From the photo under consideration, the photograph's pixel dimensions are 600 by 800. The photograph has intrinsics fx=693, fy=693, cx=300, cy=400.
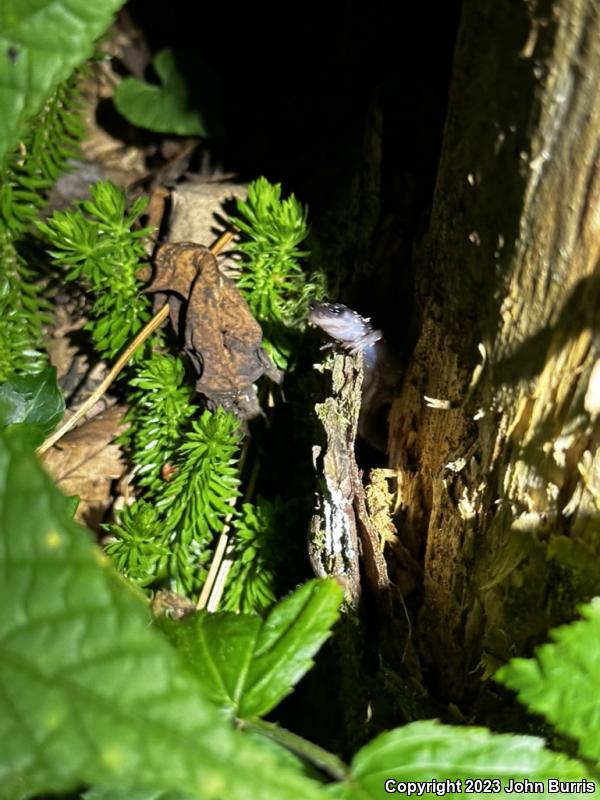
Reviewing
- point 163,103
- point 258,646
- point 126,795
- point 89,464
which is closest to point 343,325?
point 258,646

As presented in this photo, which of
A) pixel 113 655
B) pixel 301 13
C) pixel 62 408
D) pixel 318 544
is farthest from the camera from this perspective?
pixel 301 13

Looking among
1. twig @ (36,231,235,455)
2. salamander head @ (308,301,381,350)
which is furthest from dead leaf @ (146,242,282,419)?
salamander head @ (308,301,381,350)

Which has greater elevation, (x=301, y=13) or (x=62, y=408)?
(x=301, y=13)

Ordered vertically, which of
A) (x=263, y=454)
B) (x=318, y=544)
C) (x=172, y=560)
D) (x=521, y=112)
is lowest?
(x=172, y=560)

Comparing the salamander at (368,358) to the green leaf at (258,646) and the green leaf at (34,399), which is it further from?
the green leaf at (34,399)

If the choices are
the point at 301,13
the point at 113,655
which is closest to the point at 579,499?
the point at 113,655

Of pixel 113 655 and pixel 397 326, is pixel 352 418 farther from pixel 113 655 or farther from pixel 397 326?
pixel 113 655

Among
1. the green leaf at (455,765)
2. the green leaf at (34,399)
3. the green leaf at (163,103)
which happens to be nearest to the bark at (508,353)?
the green leaf at (455,765)
